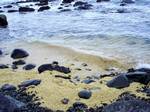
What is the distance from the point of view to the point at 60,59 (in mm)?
14180

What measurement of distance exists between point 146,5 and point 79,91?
21581 mm

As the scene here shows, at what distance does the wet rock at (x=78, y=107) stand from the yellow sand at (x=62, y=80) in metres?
0.18

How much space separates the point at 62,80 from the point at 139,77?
2.25m

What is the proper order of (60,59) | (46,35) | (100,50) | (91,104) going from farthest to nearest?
(46,35) < (100,50) < (60,59) < (91,104)

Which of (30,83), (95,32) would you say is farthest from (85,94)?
(95,32)

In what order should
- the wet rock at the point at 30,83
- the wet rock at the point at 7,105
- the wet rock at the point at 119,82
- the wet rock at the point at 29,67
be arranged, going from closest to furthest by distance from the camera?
1. the wet rock at the point at 7,105
2. the wet rock at the point at 119,82
3. the wet rock at the point at 30,83
4. the wet rock at the point at 29,67

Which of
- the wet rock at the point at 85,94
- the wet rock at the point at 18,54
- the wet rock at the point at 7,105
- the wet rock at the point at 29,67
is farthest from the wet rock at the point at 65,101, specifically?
the wet rock at the point at 18,54

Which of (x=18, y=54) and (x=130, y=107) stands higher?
(x=130, y=107)

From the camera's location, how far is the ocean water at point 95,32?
602 inches

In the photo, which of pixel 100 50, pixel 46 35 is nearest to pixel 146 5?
pixel 46 35

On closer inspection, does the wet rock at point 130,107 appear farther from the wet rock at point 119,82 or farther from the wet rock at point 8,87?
the wet rock at point 8,87

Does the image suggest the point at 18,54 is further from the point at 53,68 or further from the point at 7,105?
the point at 7,105

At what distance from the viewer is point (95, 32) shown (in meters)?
19.2

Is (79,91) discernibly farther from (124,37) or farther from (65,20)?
(65,20)
